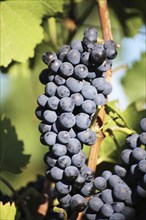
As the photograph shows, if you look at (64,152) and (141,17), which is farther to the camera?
(141,17)

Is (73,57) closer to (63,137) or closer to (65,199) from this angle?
(63,137)

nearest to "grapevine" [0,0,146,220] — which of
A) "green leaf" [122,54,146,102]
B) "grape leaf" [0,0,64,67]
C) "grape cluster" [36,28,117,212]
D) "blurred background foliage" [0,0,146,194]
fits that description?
"grape cluster" [36,28,117,212]

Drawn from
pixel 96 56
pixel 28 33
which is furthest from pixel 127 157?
pixel 28 33

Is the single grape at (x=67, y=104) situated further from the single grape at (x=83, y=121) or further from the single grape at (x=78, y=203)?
the single grape at (x=78, y=203)

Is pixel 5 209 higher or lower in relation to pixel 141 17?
lower

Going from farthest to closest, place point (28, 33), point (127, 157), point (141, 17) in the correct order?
point (141, 17), point (28, 33), point (127, 157)

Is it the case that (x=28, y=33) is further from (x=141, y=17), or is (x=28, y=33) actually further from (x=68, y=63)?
(x=141, y=17)

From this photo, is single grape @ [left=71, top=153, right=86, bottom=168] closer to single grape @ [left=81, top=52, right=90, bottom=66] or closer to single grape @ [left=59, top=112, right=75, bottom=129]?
single grape @ [left=59, top=112, right=75, bottom=129]
